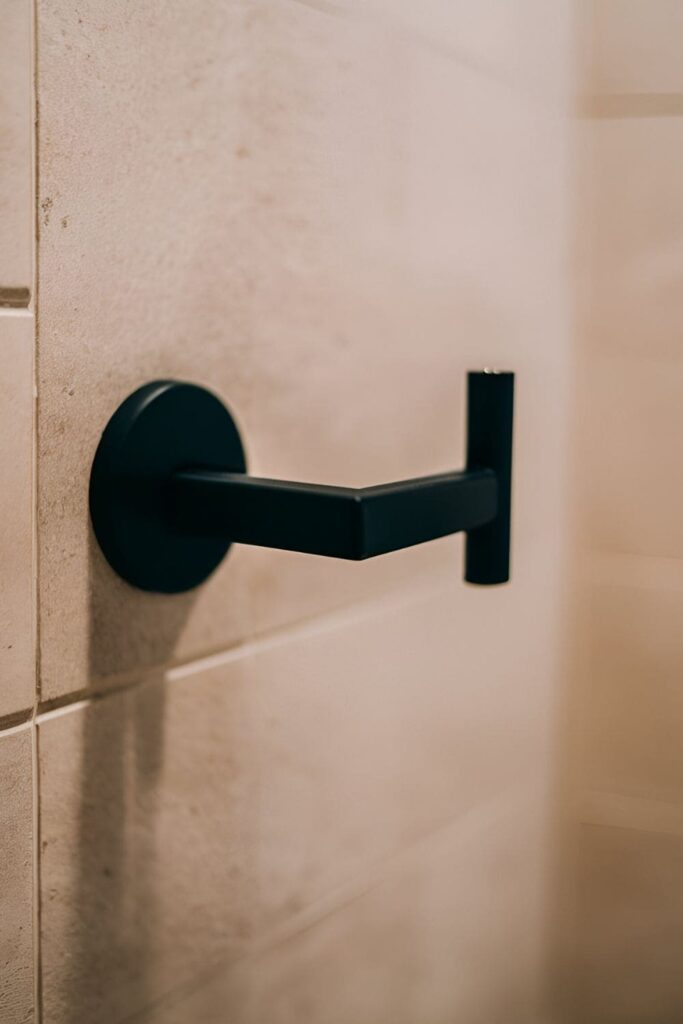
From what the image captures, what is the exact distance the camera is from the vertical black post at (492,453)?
0.54 metres

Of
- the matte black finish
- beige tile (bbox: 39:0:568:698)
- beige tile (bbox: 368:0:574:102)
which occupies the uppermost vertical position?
beige tile (bbox: 368:0:574:102)

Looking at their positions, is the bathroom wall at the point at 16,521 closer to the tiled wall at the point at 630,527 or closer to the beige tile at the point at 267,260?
the beige tile at the point at 267,260

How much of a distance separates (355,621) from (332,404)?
0.13 meters

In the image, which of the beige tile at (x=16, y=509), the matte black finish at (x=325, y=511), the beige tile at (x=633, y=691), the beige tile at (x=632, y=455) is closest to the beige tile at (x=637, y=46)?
the beige tile at (x=632, y=455)

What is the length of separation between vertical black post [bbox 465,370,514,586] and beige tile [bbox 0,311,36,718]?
22 centimetres

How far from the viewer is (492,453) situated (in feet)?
1.77

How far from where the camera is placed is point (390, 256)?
66cm

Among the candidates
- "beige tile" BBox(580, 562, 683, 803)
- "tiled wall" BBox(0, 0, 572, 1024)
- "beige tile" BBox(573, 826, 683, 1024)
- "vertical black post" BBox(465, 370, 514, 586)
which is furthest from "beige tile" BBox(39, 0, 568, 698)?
"beige tile" BBox(573, 826, 683, 1024)

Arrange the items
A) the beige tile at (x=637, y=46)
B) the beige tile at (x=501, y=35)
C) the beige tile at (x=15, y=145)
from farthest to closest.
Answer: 1. the beige tile at (x=637, y=46)
2. the beige tile at (x=501, y=35)
3. the beige tile at (x=15, y=145)

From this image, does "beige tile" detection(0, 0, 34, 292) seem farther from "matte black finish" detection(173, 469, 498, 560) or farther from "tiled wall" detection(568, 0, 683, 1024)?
"tiled wall" detection(568, 0, 683, 1024)

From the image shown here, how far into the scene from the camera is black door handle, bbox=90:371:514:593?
431 millimetres

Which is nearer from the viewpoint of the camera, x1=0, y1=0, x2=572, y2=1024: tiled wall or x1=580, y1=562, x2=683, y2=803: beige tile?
x1=0, y1=0, x2=572, y2=1024: tiled wall

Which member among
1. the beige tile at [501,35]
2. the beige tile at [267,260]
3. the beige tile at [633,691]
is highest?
the beige tile at [501,35]

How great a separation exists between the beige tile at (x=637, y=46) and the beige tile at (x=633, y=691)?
37 centimetres
